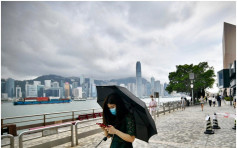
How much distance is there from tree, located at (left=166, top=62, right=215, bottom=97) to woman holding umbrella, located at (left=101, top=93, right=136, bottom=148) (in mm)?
41103

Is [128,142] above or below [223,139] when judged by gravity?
above

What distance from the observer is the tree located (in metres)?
40.8

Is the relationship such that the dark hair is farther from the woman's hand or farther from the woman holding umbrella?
the woman's hand

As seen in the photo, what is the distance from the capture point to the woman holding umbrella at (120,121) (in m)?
2.26

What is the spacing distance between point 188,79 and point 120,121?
1718 inches

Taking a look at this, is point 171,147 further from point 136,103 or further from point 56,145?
point 136,103

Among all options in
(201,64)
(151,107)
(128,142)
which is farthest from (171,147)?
(201,64)

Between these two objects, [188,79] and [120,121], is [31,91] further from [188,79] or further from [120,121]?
[120,121]

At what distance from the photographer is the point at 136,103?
2.56m

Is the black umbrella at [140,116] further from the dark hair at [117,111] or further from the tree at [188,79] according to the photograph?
the tree at [188,79]

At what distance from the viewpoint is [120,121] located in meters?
2.32

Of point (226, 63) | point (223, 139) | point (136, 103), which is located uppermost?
point (226, 63)

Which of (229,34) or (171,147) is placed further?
(229,34)

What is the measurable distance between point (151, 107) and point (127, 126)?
38.2 ft
